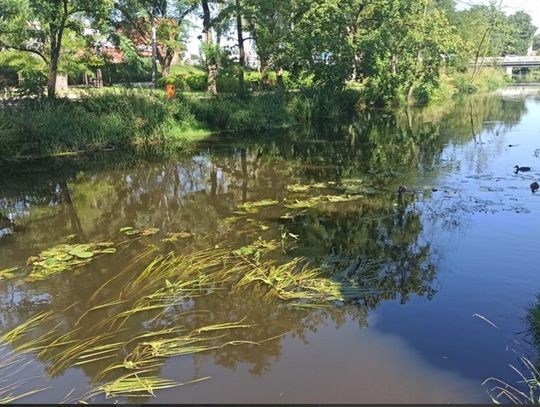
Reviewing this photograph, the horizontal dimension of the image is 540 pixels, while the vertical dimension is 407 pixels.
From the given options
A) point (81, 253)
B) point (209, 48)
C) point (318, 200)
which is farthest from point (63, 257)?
point (209, 48)

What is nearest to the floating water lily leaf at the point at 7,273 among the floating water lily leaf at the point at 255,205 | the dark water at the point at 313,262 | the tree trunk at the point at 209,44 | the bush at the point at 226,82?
the dark water at the point at 313,262

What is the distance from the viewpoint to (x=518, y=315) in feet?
16.8

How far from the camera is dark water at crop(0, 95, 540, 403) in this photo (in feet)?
13.8

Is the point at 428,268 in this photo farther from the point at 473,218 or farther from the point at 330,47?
the point at 330,47

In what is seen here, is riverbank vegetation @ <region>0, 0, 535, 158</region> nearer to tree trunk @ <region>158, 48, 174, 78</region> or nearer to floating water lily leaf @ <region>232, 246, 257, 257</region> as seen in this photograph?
tree trunk @ <region>158, 48, 174, 78</region>

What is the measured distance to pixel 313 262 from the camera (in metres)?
6.57

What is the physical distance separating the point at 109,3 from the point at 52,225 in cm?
1163

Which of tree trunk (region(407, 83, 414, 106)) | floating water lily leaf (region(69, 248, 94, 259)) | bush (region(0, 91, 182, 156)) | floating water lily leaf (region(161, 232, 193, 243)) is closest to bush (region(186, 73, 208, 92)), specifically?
tree trunk (region(407, 83, 414, 106))

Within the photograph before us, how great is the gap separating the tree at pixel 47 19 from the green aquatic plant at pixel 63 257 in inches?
443

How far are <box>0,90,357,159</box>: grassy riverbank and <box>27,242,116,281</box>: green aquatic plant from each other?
A: 8556 mm

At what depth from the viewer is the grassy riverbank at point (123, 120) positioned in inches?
590

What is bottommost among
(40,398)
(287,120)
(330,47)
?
(40,398)

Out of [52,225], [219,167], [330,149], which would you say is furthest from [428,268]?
[330,149]

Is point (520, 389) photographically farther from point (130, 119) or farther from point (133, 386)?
point (130, 119)
